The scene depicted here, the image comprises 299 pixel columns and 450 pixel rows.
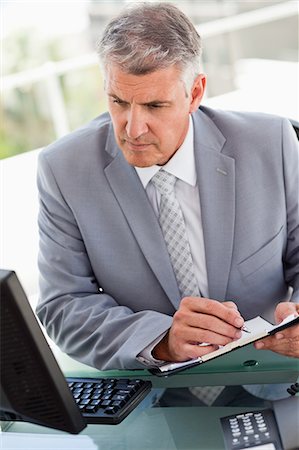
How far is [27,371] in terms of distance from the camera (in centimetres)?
127

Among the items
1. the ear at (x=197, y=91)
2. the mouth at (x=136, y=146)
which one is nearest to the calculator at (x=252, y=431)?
the mouth at (x=136, y=146)

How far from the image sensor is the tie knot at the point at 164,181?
2.00 metres

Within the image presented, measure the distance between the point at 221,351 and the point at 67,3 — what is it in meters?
6.21

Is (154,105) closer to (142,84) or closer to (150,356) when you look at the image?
(142,84)

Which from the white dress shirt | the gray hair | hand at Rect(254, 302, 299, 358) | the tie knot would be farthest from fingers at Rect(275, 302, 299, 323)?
the gray hair

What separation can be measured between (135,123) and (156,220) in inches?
11.0

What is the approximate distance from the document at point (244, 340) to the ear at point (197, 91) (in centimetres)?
52

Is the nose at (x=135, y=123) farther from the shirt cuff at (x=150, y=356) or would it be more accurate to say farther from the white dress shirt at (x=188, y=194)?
the shirt cuff at (x=150, y=356)

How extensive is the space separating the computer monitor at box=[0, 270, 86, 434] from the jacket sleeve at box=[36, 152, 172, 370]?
1.37 feet

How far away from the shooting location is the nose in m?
1.81

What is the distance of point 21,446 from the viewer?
1.58 m

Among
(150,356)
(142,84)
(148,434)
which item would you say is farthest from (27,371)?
(142,84)

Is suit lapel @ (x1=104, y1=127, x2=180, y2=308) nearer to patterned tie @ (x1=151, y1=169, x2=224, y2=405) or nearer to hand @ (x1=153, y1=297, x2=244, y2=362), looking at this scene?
patterned tie @ (x1=151, y1=169, x2=224, y2=405)

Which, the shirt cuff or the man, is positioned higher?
the man
